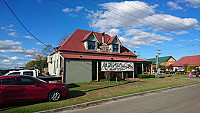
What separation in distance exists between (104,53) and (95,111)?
16.7 meters

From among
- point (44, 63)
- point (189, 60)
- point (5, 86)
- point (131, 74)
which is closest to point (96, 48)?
point (131, 74)

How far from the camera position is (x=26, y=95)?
6.94 meters

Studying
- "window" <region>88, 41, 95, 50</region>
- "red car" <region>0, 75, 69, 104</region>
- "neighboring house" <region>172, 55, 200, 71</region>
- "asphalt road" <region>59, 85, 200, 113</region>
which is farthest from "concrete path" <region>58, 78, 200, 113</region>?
"neighboring house" <region>172, 55, 200, 71</region>

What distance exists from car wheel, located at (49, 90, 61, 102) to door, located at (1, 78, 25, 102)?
4.54ft

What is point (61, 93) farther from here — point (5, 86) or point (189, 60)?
point (189, 60)

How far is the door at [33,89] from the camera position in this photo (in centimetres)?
700

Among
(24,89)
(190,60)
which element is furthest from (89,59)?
(190,60)

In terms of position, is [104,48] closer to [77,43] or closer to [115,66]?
[77,43]

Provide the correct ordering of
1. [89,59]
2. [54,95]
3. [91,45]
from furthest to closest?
[91,45] < [89,59] < [54,95]

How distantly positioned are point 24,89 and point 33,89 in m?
0.41

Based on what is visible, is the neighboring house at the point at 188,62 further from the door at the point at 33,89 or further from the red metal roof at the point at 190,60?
the door at the point at 33,89

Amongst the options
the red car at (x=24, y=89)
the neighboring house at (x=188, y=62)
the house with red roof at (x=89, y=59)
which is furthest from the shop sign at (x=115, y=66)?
the neighboring house at (x=188, y=62)

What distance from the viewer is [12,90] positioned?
6.61m

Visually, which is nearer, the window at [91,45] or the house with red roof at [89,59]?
the house with red roof at [89,59]
